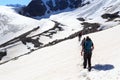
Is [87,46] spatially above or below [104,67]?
above

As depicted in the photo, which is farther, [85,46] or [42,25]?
[42,25]

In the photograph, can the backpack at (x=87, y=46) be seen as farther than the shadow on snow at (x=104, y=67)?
Yes

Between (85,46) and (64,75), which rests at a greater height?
(85,46)

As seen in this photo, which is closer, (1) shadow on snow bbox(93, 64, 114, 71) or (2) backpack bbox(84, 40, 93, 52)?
(1) shadow on snow bbox(93, 64, 114, 71)

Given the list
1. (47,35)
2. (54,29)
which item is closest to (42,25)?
(54,29)

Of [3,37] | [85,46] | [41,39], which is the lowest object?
[3,37]

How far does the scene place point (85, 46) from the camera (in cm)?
2027

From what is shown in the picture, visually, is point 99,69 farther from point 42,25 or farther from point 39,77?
point 42,25

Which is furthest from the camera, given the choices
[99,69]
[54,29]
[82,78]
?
[54,29]

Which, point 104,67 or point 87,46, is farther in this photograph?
point 104,67

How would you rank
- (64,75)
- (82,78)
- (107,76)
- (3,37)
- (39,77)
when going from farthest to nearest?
(3,37), (39,77), (64,75), (82,78), (107,76)

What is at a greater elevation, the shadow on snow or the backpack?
the backpack

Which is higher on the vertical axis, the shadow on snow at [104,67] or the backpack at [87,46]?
the backpack at [87,46]

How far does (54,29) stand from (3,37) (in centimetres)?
4047
